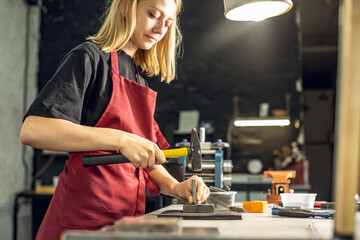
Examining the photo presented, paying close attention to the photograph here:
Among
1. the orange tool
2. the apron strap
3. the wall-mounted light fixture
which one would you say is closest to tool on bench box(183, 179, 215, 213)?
the apron strap

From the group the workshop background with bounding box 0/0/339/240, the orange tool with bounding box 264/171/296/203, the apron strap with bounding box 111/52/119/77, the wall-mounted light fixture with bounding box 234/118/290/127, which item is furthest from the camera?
the workshop background with bounding box 0/0/339/240

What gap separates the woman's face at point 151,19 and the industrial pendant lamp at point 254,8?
0.33 m

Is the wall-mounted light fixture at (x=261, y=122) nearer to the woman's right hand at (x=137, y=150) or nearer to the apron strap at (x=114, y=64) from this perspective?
the apron strap at (x=114, y=64)

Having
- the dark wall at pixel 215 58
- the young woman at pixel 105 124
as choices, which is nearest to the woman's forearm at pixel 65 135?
the young woman at pixel 105 124

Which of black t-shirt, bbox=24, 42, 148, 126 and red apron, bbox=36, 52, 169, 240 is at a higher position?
black t-shirt, bbox=24, 42, 148, 126

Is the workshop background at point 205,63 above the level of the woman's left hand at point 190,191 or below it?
above

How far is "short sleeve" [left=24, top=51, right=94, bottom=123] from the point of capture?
1.34 metres

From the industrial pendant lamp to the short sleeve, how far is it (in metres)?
0.80

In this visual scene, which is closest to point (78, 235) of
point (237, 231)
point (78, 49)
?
point (237, 231)

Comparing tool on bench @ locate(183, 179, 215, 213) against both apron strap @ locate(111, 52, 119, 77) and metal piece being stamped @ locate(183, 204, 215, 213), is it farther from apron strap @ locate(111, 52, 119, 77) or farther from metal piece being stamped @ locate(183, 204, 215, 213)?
apron strap @ locate(111, 52, 119, 77)

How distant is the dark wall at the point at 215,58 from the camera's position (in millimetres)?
5707

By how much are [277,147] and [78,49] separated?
4499 millimetres

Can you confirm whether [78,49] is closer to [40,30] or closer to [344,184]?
[344,184]

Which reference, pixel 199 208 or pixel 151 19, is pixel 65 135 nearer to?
pixel 199 208
